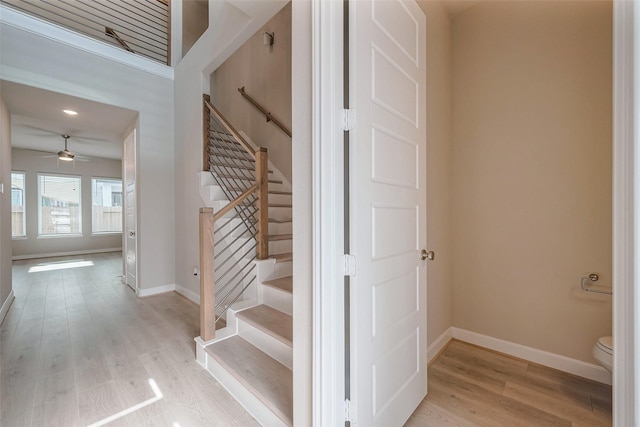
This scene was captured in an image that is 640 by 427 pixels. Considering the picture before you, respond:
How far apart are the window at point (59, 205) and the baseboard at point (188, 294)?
567 cm

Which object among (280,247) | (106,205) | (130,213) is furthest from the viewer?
(106,205)

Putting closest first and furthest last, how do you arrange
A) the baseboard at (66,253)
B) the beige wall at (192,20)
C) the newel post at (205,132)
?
the newel post at (205,132), the beige wall at (192,20), the baseboard at (66,253)

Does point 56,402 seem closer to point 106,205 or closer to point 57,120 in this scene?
point 57,120

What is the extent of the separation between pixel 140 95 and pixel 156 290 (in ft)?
8.73

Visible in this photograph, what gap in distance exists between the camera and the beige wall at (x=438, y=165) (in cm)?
205

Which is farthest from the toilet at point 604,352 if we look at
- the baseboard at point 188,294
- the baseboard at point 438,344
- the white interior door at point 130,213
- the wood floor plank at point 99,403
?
the white interior door at point 130,213

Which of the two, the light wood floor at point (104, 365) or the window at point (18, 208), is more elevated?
the window at point (18, 208)

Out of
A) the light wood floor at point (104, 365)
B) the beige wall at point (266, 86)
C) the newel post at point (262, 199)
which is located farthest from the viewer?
the beige wall at point (266, 86)

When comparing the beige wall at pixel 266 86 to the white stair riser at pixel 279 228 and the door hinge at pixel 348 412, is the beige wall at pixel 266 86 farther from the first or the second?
the door hinge at pixel 348 412

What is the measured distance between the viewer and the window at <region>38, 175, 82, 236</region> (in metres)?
6.67

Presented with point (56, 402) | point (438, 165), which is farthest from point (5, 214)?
point (438, 165)

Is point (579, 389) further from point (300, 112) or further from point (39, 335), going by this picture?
point (39, 335)

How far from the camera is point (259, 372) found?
5.49 ft

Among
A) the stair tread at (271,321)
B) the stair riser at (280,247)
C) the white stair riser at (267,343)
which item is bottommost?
the white stair riser at (267,343)
